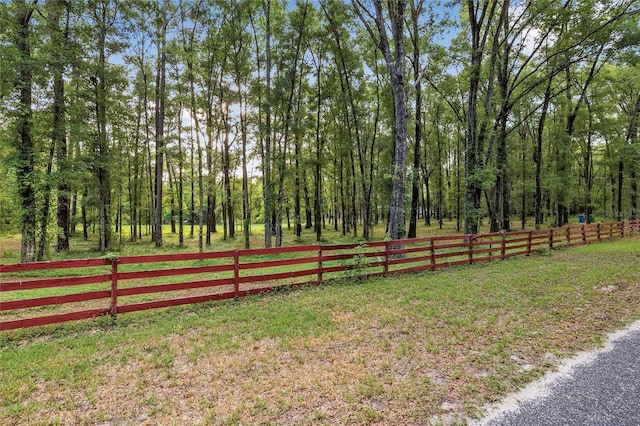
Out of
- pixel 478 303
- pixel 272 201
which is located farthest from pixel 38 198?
pixel 478 303

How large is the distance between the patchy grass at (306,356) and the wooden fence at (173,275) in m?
0.42

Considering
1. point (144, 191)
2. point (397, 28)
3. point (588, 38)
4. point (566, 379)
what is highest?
point (588, 38)

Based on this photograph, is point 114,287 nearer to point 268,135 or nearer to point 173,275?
point 173,275

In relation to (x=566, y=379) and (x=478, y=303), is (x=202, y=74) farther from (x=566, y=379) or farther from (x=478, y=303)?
(x=566, y=379)

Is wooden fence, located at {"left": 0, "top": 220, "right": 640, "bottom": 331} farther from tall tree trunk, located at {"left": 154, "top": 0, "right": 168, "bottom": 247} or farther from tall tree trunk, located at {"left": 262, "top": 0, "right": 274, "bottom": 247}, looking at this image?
tall tree trunk, located at {"left": 154, "top": 0, "right": 168, "bottom": 247}

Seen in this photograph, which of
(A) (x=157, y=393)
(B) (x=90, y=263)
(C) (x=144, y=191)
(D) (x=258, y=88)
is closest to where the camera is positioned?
(A) (x=157, y=393)

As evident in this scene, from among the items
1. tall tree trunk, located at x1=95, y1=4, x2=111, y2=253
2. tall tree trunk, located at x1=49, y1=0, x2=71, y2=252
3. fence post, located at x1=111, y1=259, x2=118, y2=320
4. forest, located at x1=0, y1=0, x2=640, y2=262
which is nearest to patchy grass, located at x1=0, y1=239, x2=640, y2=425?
fence post, located at x1=111, y1=259, x2=118, y2=320

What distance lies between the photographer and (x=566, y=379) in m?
3.49

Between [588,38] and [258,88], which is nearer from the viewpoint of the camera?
[588,38]

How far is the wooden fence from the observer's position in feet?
16.0

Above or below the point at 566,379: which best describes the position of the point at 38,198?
above

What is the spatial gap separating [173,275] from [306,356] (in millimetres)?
3917

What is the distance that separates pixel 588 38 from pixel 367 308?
60.0 feet

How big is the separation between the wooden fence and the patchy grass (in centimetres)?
42
